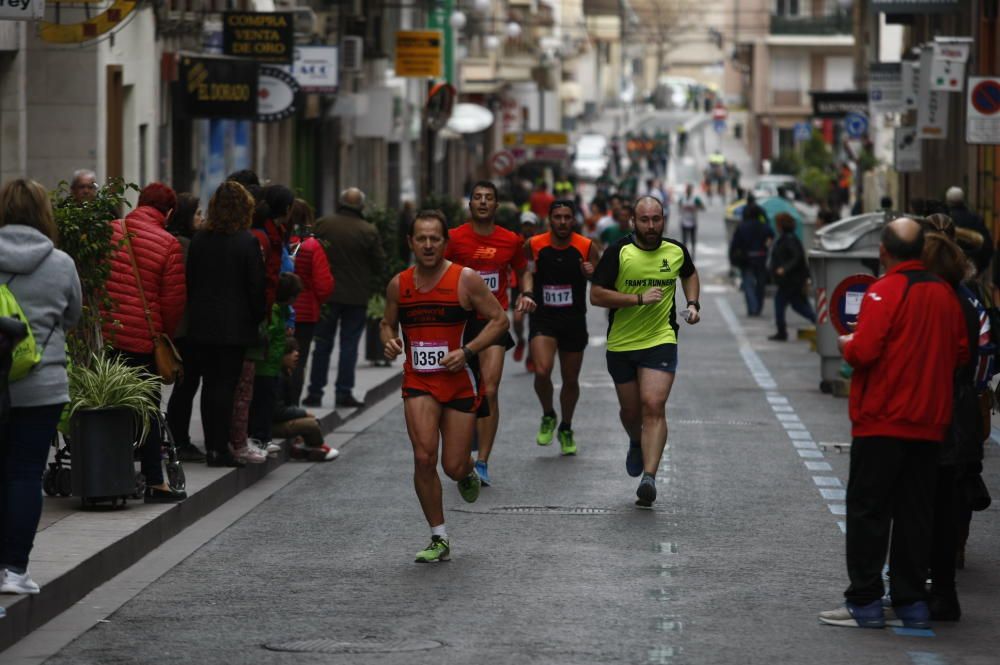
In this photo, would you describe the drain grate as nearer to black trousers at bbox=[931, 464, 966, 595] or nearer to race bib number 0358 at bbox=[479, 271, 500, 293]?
black trousers at bbox=[931, 464, 966, 595]

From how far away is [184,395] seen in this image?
1399 cm

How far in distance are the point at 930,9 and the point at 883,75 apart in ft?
17.9

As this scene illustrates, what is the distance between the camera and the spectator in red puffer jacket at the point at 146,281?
1255 cm

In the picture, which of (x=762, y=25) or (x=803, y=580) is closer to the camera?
(x=803, y=580)

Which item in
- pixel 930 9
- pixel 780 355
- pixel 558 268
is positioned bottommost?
pixel 780 355

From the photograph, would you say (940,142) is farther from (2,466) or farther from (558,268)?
(2,466)

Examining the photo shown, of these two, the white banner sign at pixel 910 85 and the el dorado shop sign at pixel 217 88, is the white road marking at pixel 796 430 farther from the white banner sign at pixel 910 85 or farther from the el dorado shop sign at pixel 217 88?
the el dorado shop sign at pixel 217 88

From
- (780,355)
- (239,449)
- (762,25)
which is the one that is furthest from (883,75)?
(762,25)

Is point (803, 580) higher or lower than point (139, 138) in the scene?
lower

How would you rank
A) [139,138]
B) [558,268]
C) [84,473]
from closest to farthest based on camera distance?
[84,473] → [558,268] → [139,138]

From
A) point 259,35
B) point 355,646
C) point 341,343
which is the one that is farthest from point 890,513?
point 259,35

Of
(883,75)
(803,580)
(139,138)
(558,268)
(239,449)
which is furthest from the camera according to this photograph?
(883,75)

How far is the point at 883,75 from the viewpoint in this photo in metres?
39.5

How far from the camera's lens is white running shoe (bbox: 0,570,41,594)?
9.14m
